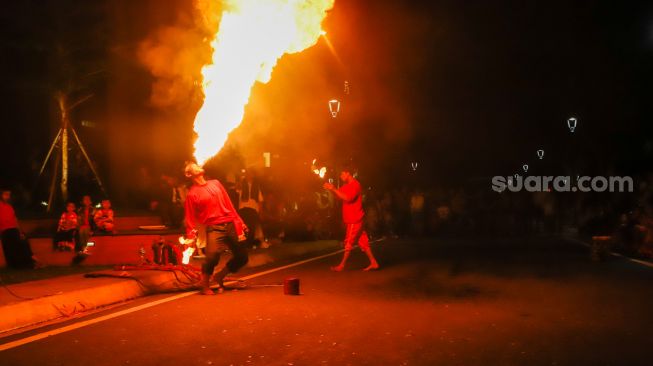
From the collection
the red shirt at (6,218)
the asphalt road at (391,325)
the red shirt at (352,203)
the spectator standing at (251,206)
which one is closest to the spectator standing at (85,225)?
the red shirt at (6,218)

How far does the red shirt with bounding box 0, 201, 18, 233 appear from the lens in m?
13.2

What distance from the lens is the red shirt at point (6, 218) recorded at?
13.2m

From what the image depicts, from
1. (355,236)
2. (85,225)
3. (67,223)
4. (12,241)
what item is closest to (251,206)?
(85,225)

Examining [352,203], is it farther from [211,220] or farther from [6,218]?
[6,218]

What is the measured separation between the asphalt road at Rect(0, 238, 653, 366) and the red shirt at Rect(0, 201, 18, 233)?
17.0 ft

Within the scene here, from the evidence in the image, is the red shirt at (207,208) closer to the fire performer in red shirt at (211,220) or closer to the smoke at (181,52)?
the fire performer in red shirt at (211,220)

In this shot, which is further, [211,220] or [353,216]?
[353,216]

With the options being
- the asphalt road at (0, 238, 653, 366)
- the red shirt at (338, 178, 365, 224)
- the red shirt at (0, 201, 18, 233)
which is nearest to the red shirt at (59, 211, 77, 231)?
the red shirt at (0, 201, 18, 233)

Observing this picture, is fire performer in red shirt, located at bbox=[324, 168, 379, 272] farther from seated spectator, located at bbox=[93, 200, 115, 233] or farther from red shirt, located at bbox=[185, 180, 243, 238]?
seated spectator, located at bbox=[93, 200, 115, 233]

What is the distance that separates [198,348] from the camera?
6520 millimetres

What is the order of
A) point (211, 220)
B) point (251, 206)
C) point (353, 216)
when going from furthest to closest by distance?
1. point (251, 206)
2. point (353, 216)
3. point (211, 220)

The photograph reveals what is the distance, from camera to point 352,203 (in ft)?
43.9

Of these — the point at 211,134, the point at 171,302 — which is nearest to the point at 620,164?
the point at 211,134

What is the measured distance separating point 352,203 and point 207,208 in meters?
4.19
